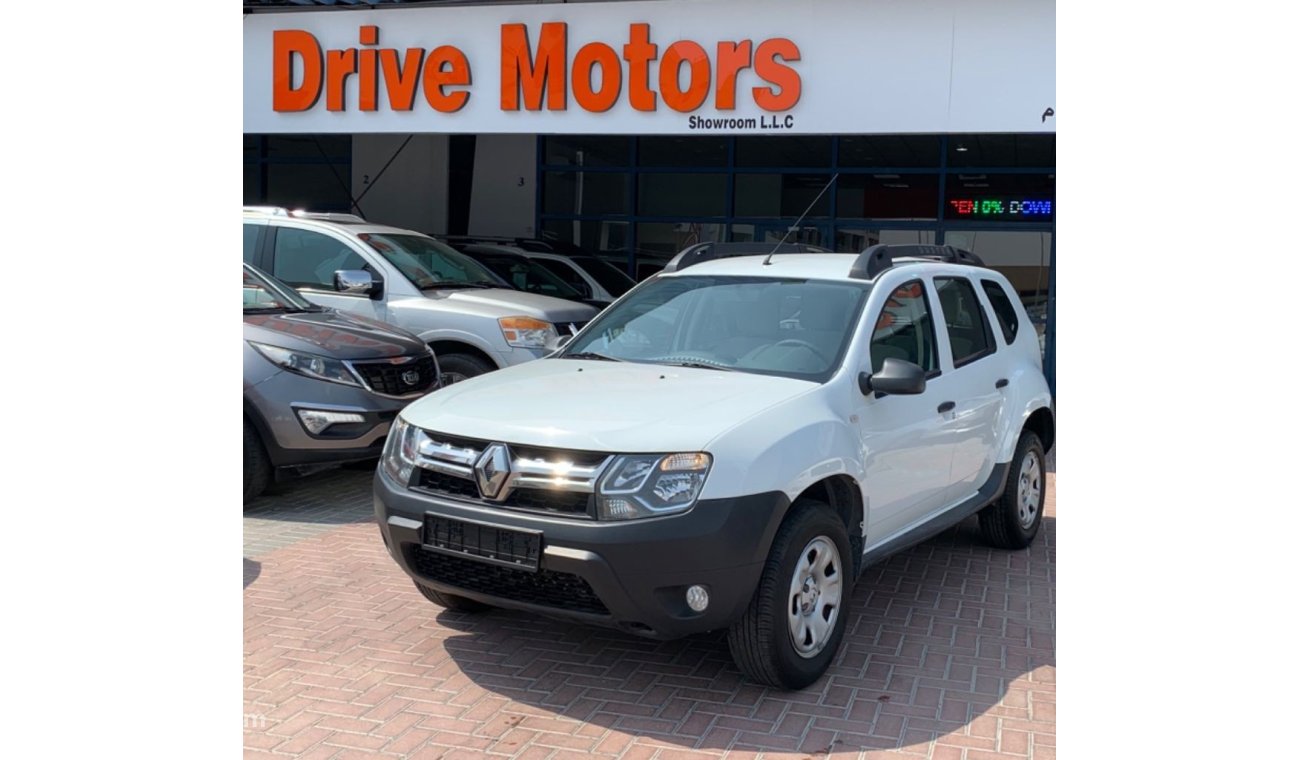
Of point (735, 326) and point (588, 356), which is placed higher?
point (735, 326)

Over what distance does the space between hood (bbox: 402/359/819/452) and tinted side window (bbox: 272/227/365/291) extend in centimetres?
487

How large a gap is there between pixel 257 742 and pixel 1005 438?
160 inches

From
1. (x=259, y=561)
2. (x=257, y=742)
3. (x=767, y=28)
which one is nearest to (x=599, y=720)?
(x=257, y=742)

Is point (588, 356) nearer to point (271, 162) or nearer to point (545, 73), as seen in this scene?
point (545, 73)

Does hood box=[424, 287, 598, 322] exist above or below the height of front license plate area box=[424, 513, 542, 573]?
above

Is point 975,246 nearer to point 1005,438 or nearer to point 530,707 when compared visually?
point 1005,438

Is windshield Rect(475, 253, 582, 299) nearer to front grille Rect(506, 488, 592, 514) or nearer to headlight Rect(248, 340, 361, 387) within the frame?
headlight Rect(248, 340, 361, 387)

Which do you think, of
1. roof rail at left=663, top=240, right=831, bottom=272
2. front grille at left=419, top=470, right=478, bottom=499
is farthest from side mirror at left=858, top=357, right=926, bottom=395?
front grille at left=419, top=470, right=478, bottom=499

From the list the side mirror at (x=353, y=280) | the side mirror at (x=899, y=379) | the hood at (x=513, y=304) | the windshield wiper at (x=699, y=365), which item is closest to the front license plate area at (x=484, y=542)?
the windshield wiper at (x=699, y=365)

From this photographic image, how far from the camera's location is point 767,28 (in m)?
11.1

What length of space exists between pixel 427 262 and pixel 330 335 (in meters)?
2.45

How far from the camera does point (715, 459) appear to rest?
13.5 ft

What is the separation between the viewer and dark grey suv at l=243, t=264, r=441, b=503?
724cm

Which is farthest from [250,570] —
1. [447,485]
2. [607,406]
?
[607,406]
